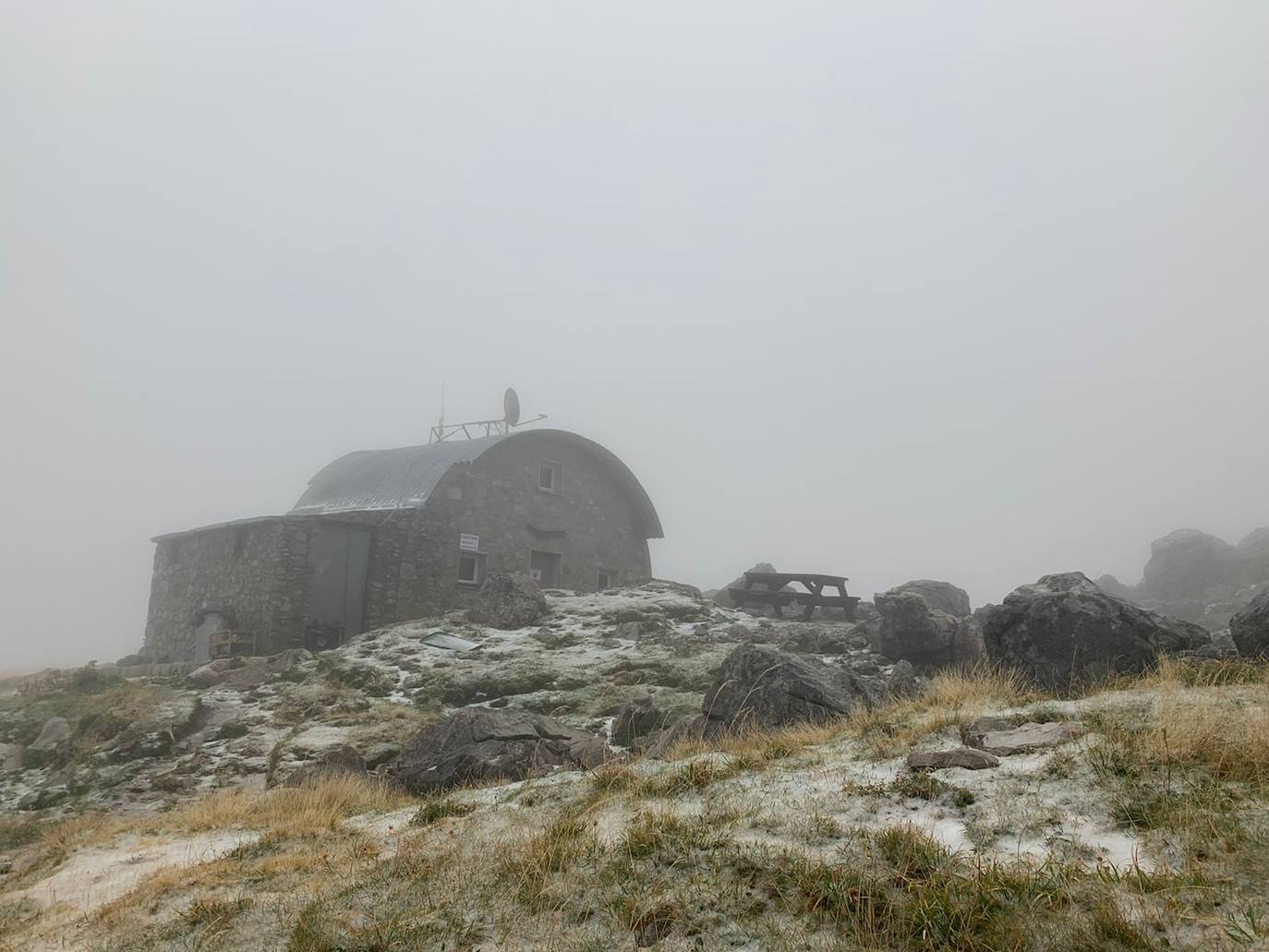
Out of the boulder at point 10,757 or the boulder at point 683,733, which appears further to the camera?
the boulder at point 10,757

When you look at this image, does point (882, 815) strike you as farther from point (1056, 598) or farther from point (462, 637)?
point (462, 637)

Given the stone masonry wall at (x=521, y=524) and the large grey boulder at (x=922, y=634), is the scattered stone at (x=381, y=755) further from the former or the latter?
the stone masonry wall at (x=521, y=524)

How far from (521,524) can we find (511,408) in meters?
6.76

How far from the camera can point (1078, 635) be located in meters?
8.48

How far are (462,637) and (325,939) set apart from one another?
47.3 feet

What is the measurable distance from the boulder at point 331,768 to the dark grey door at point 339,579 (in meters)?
11.7

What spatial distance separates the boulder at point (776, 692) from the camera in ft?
26.3

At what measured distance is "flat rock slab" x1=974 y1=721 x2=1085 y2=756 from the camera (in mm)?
5453

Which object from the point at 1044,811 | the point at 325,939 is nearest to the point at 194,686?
the point at 325,939

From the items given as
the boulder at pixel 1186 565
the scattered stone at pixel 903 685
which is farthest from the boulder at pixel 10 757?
the boulder at pixel 1186 565

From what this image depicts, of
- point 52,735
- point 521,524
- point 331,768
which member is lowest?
point 52,735

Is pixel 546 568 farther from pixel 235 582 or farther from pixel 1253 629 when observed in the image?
pixel 1253 629

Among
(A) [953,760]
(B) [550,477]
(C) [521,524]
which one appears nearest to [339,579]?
(C) [521,524]

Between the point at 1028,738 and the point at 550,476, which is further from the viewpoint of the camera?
the point at 550,476
